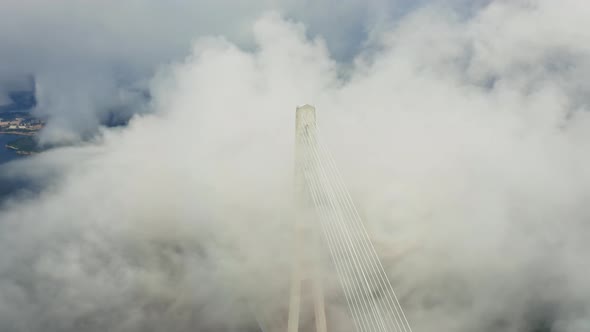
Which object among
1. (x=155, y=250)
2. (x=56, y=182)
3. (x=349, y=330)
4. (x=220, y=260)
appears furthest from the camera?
(x=56, y=182)

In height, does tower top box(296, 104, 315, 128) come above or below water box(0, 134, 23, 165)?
below

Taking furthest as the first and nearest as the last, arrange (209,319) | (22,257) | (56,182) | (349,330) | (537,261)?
1. (56,182)
2. (537,261)
3. (22,257)
4. (209,319)
5. (349,330)

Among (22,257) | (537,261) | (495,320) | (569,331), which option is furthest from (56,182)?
(537,261)

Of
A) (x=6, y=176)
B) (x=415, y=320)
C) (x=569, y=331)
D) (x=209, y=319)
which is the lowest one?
(x=569, y=331)

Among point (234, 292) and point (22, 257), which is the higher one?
point (22, 257)

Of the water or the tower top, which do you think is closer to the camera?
the tower top

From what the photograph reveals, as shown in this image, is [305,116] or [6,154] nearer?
[305,116]

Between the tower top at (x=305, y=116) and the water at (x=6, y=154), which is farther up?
the water at (x=6, y=154)

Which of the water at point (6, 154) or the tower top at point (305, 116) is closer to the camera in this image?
the tower top at point (305, 116)

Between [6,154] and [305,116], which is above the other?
[6,154]

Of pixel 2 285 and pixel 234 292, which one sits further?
pixel 2 285

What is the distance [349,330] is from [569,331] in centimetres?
7414

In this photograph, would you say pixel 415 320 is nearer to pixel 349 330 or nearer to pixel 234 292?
pixel 349 330

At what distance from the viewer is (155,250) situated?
122438 millimetres
